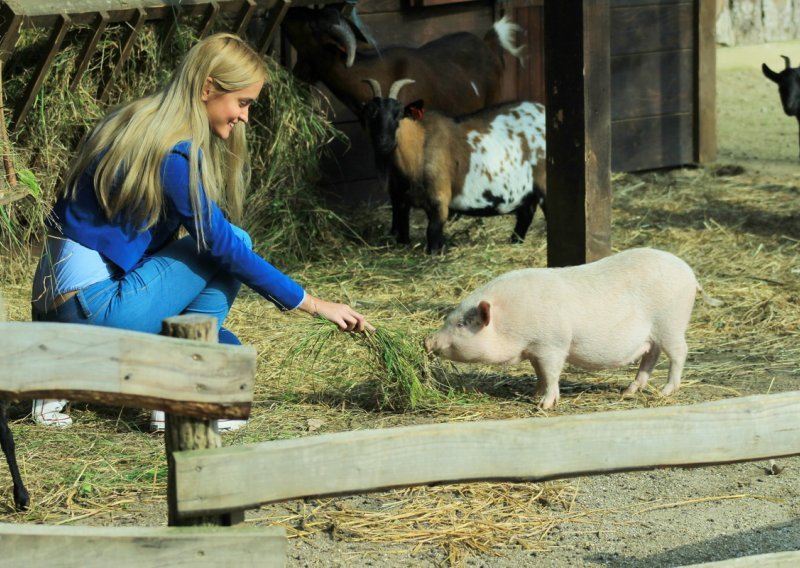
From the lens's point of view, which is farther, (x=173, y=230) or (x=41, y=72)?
(x=41, y=72)

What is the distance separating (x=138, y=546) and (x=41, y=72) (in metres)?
4.74

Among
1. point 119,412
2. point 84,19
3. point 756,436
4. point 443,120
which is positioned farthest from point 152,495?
point 443,120

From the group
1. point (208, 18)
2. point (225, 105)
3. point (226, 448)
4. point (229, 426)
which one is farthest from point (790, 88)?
point (226, 448)

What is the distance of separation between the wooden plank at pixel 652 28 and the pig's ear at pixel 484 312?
6341 millimetres

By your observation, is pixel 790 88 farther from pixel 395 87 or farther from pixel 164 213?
pixel 164 213

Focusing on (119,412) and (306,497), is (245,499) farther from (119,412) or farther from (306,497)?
(119,412)

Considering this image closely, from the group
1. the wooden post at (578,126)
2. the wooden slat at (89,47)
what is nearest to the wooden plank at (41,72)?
the wooden slat at (89,47)

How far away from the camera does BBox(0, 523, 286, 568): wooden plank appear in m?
2.65

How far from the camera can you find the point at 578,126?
19.6ft

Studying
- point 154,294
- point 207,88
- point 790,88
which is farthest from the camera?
point 790,88

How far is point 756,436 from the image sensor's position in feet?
10.1

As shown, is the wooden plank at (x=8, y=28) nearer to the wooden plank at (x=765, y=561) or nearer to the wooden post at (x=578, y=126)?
the wooden post at (x=578, y=126)

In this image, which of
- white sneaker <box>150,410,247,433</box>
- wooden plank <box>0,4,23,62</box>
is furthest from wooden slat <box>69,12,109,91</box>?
white sneaker <box>150,410,247,433</box>

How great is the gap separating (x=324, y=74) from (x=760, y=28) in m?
9.69
